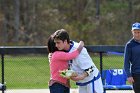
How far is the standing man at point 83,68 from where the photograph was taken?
7.46m

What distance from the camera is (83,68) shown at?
747 cm

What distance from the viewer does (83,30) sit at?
32812 millimetres

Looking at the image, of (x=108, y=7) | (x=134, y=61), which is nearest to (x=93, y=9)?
(x=108, y=7)

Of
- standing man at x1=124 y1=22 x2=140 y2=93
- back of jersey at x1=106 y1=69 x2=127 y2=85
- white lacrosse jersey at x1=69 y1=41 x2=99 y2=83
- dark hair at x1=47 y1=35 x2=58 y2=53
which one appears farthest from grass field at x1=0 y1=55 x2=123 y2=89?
white lacrosse jersey at x1=69 y1=41 x2=99 y2=83

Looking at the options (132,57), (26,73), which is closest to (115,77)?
(132,57)

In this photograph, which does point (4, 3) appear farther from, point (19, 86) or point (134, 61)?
point (134, 61)

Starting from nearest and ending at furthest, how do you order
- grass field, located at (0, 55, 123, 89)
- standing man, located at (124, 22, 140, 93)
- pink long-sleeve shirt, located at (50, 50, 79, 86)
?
pink long-sleeve shirt, located at (50, 50, 79, 86), standing man, located at (124, 22, 140, 93), grass field, located at (0, 55, 123, 89)

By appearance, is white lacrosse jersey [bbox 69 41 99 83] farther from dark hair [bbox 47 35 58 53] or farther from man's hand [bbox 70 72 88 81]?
dark hair [bbox 47 35 58 53]

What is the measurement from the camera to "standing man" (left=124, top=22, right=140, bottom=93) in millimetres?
8984

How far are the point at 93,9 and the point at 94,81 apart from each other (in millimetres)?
30247

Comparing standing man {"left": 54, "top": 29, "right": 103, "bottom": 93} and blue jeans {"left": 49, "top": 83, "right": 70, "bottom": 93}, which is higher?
standing man {"left": 54, "top": 29, "right": 103, "bottom": 93}

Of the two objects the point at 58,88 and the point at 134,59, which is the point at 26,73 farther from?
the point at 58,88

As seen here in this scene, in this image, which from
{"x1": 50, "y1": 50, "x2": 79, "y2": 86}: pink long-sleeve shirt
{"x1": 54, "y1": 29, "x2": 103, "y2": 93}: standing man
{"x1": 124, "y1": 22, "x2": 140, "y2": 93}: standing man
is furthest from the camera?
{"x1": 124, "y1": 22, "x2": 140, "y2": 93}: standing man

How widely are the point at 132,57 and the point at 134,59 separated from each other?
0.17ft
